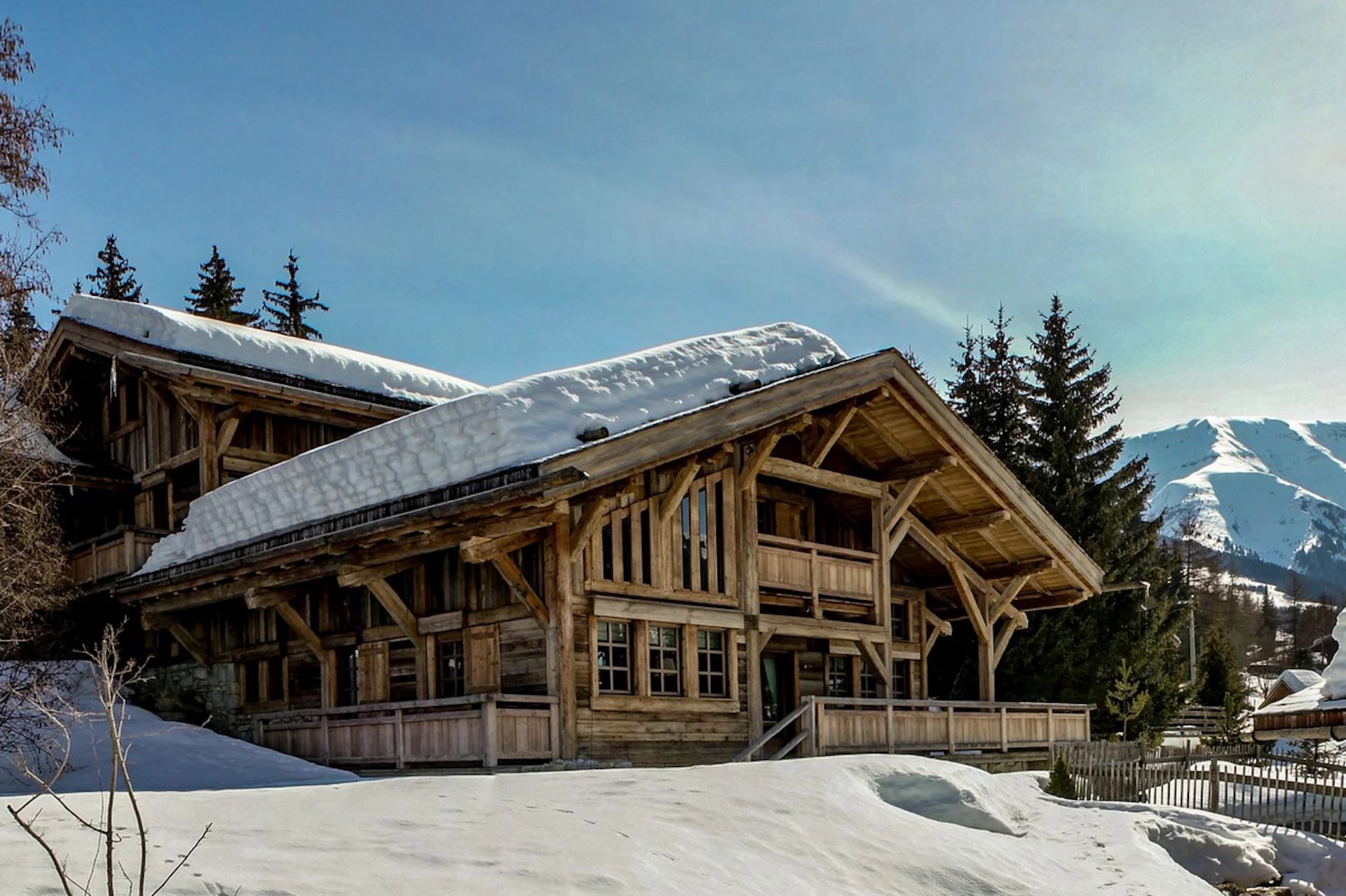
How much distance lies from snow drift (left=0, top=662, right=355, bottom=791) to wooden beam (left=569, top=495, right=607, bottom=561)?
4093 millimetres

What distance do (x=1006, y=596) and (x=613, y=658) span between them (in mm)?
10988

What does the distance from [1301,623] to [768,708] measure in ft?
346

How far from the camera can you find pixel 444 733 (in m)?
16.0

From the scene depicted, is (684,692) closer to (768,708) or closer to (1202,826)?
(768,708)

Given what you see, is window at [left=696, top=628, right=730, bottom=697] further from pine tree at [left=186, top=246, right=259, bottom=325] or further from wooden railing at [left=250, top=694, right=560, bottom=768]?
pine tree at [left=186, top=246, right=259, bottom=325]

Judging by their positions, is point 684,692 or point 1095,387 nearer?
point 684,692

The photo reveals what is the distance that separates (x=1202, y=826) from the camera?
54.6 feet

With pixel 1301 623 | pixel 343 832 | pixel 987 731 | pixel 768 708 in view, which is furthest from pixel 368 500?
pixel 1301 623

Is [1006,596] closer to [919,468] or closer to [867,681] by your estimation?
[867,681]

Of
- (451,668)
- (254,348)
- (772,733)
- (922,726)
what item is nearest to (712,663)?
(772,733)

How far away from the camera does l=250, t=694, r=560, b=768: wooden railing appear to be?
51.1ft

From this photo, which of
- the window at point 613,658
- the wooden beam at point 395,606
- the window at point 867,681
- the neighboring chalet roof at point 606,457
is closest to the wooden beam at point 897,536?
the neighboring chalet roof at point 606,457

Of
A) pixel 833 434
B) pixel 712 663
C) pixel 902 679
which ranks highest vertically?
pixel 833 434

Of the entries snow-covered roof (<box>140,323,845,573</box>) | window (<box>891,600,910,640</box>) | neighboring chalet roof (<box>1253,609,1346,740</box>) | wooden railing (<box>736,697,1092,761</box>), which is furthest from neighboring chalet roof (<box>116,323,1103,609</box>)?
neighboring chalet roof (<box>1253,609,1346,740</box>)
